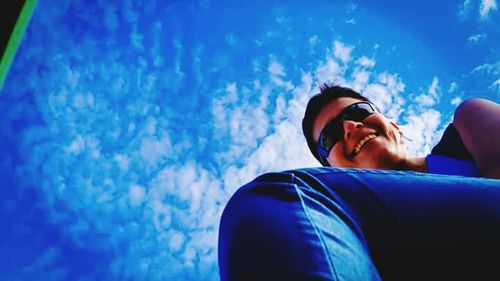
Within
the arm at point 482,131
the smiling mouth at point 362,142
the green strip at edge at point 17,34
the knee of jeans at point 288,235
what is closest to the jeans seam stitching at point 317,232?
the knee of jeans at point 288,235

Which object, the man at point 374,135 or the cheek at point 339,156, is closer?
the man at point 374,135

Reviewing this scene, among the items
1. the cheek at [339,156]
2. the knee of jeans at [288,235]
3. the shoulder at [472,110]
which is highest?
the shoulder at [472,110]

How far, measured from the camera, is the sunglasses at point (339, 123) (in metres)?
2.91

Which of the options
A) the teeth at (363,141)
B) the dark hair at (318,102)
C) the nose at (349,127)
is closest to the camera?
the teeth at (363,141)

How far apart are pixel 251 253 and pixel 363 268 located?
0.19m

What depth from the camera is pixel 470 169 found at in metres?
1.52

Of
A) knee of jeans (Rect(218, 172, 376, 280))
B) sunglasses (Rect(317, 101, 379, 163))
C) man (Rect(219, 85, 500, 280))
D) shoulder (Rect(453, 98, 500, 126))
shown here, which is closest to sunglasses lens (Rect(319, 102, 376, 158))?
sunglasses (Rect(317, 101, 379, 163))

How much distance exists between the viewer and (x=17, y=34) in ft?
3.53

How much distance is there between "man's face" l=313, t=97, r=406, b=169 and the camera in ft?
8.37

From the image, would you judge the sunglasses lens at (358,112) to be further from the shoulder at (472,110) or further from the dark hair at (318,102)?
the shoulder at (472,110)

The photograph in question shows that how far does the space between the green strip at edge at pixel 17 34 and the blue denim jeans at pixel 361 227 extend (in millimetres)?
881

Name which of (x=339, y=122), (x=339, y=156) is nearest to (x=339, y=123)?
(x=339, y=122)

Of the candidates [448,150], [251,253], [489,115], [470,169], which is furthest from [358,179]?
[448,150]

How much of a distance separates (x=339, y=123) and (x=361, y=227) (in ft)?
7.63
